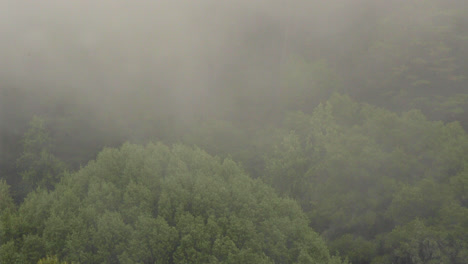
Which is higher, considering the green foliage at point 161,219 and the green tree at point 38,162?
the green tree at point 38,162

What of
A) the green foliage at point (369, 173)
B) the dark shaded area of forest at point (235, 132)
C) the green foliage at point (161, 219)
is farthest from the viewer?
the green foliage at point (369, 173)

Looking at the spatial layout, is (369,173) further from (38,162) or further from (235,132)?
(38,162)

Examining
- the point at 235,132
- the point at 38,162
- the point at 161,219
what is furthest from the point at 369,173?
the point at 38,162

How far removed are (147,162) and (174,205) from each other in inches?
283

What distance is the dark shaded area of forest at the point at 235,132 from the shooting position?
37.5m

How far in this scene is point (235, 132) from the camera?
7719cm

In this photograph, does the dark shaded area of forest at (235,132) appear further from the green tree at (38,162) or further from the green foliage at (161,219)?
the green tree at (38,162)

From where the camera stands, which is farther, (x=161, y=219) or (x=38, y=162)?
(x=38, y=162)

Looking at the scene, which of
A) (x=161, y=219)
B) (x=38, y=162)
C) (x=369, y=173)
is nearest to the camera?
(x=161, y=219)

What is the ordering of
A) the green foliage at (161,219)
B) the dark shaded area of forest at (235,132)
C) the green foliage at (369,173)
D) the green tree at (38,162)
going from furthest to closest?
the green tree at (38,162) → the green foliage at (369,173) → the dark shaded area of forest at (235,132) → the green foliage at (161,219)

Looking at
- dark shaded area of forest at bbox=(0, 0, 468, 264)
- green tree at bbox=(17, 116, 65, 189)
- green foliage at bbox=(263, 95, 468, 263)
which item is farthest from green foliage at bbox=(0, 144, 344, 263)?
green tree at bbox=(17, 116, 65, 189)

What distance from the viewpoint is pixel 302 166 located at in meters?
63.9

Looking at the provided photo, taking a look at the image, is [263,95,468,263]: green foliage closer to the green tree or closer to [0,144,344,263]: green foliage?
[0,144,344,263]: green foliage

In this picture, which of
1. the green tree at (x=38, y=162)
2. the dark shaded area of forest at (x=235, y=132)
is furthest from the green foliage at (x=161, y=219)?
the green tree at (x=38, y=162)
